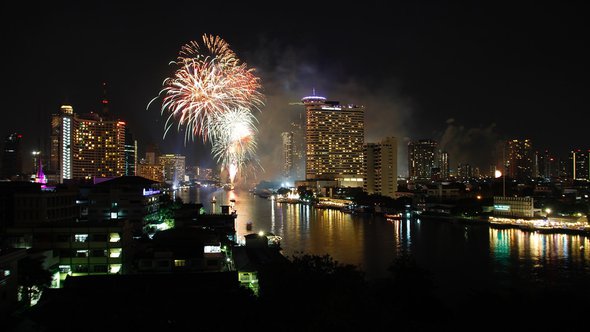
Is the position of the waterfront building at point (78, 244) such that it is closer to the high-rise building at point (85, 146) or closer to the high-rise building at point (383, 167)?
the high-rise building at point (85, 146)

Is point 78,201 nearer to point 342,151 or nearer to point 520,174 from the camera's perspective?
point 342,151

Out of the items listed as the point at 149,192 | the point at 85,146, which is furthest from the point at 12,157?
the point at 149,192

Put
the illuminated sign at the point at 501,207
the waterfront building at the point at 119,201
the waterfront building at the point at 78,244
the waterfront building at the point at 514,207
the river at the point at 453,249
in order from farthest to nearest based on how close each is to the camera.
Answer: the illuminated sign at the point at 501,207 → the waterfront building at the point at 514,207 → the waterfront building at the point at 119,201 → the river at the point at 453,249 → the waterfront building at the point at 78,244

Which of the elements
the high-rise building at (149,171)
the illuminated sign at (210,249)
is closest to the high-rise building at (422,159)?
the high-rise building at (149,171)

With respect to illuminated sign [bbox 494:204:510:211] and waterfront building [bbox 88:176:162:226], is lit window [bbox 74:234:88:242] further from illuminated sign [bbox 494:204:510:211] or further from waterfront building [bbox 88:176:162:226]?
illuminated sign [bbox 494:204:510:211]

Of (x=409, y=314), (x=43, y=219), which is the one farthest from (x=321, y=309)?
(x=43, y=219)

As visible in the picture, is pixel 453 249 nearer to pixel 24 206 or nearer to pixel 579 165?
pixel 24 206
